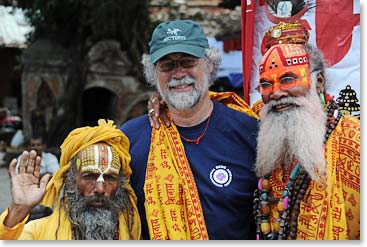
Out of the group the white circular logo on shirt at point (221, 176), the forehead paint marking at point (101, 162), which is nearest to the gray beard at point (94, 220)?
the forehead paint marking at point (101, 162)

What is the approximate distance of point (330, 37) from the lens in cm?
361

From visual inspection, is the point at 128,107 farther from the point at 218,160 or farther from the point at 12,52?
the point at 12,52

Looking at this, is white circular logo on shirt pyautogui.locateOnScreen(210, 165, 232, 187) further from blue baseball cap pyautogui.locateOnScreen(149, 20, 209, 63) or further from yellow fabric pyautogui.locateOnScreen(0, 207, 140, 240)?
blue baseball cap pyautogui.locateOnScreen(149, 20, 209, 63)

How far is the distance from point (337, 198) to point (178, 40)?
3.57ft

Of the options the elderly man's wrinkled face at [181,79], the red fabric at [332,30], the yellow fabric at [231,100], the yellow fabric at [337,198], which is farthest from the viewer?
the red fabric at [332,30]

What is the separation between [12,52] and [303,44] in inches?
664

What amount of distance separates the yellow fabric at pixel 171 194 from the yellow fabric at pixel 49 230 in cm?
13

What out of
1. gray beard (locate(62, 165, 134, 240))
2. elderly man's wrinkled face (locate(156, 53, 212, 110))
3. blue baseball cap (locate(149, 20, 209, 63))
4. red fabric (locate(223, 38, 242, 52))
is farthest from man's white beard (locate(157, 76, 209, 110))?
red fabric (locate(223, 38, 242, 52))

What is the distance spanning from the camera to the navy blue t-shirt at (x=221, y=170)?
2.78m

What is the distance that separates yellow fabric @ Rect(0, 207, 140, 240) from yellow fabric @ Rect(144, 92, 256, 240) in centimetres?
13

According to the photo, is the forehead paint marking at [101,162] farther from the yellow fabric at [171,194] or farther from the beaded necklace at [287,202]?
the beaded necklace at [287,202]

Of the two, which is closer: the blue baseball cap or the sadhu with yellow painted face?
the sadhu with yellow painted face

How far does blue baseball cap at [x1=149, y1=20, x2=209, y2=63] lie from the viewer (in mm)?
2826

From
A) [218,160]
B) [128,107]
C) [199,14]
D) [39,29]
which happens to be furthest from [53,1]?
A: [218,160]
